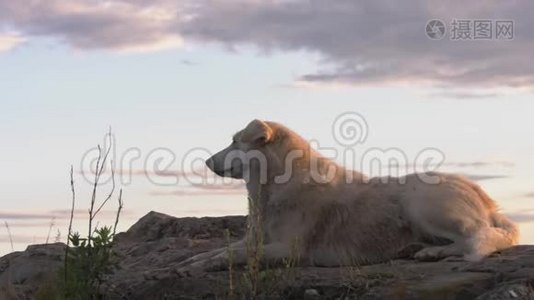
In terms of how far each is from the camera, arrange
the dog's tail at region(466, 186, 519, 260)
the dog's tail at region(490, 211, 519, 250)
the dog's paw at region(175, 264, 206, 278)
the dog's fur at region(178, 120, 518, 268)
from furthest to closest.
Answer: the dog's tail at region(490, 211, 519, 250), the dog's fur at region(178, 120, 518, 268), the dog's tail at region(466, 186, 519, 260), the dog's paw at region(175, 264, 206, 278)

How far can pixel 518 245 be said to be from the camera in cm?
1078

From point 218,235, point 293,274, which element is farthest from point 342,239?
point 218,235

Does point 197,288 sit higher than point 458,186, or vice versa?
point 458,186

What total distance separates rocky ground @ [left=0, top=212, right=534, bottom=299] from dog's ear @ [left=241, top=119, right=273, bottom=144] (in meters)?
1.52

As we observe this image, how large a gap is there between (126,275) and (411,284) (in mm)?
3607

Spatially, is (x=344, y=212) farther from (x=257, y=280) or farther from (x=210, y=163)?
(x=257, y=280)

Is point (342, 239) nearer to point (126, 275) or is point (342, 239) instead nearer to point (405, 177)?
point (405, 177)

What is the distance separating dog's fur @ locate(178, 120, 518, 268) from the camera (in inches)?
408

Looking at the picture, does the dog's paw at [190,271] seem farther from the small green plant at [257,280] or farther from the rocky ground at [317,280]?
the small green plant at [257,280]

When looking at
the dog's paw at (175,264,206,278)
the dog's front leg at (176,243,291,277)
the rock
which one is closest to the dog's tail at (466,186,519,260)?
the dog's front leg at (176,243,291,277)

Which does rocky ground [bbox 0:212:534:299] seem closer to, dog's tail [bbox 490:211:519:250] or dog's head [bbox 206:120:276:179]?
dog's tail [bbox 490:211:519:250]

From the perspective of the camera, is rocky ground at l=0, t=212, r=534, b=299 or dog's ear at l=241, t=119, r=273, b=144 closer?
rocky ground at l=0, t=212, r=534, b=299

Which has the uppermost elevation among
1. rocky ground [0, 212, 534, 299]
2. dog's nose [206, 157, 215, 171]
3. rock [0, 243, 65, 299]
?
dog's nose [206, 157, 215, 171]

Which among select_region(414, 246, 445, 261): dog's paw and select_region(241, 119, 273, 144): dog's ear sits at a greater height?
select_region(241, 119, 273, 144): dog's ear
